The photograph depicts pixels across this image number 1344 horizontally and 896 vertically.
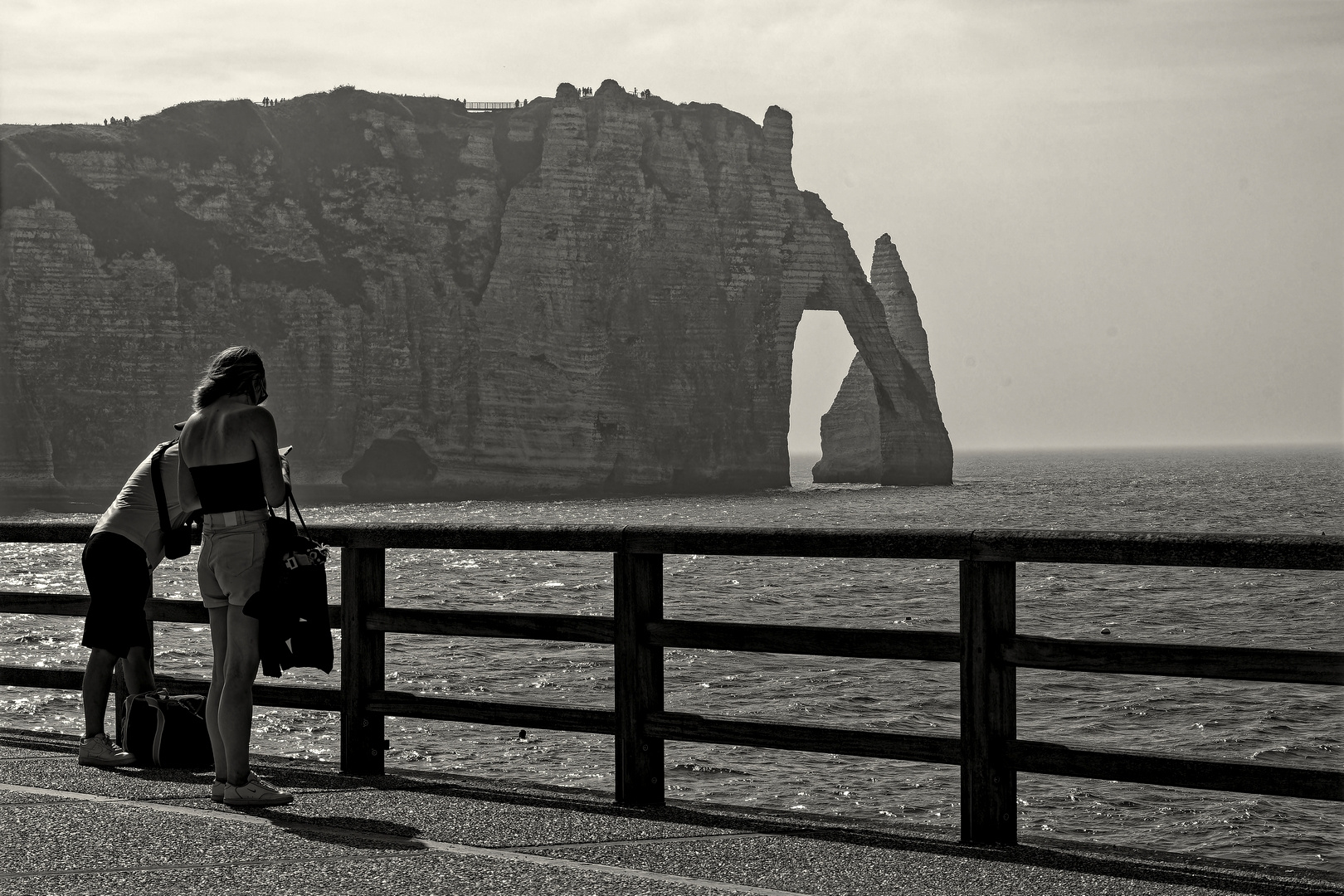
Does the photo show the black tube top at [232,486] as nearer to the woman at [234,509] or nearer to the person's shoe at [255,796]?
the woman at [234,509]

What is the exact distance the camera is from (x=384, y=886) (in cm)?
469

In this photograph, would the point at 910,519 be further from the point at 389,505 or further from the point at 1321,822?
the point at 1321,822

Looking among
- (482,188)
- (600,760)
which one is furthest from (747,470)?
(600,760)

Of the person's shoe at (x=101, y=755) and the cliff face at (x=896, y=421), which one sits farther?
the cliff face at (x=896, y=421)

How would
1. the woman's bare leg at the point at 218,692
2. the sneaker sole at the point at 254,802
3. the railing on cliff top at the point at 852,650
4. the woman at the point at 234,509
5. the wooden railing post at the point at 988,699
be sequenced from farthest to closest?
the woman's bare leg at the point at 218,692
the woman at the point at 234,509
the sneaker sole at the point at 254,802
the wooden railing post at the point at 988,699
the railing on cliff top at the point at 852,650

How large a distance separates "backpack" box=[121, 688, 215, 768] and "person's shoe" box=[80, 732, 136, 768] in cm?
5

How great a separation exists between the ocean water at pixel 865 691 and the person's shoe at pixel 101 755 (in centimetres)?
417

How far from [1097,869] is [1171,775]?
15.7 inches

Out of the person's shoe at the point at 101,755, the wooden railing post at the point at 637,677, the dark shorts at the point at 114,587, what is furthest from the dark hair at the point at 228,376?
the person's shoe at the point at 101,755

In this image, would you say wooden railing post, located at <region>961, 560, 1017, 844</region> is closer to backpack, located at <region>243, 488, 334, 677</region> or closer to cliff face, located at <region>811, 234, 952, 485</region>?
backpack, located at <region>243, 488, 334, 677</region>

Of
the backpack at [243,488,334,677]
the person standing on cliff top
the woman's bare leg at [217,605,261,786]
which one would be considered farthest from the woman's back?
the person standing on cliff top

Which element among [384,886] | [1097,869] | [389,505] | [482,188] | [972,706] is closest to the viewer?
[384,886]

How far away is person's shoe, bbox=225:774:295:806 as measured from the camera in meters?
6.03

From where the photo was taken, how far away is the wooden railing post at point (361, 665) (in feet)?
22.6
